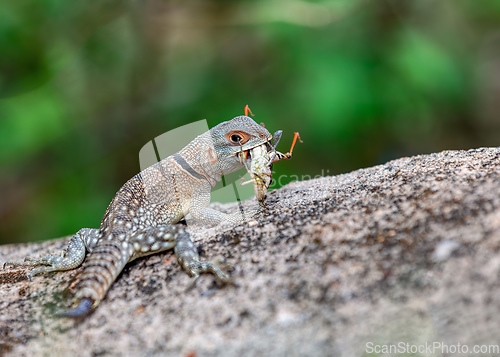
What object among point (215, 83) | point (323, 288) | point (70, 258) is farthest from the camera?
point (215, 83)

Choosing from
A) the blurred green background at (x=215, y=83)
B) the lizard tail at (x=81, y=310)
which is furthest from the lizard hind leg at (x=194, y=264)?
the blurred green background at (x=215, y=83)

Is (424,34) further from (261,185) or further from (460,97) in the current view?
(261,185)

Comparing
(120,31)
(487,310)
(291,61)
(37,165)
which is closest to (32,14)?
(120,31)

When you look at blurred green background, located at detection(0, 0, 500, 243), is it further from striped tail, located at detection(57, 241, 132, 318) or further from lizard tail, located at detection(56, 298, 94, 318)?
lizard tail, located at detection(56, 298, 94, 318)

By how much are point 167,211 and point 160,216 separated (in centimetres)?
9

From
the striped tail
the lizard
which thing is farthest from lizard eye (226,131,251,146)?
the striped tail

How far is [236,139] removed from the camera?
4.47m

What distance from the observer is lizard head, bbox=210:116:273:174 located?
4402 millimetres

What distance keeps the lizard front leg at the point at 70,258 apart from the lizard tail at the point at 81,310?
2.31 feet

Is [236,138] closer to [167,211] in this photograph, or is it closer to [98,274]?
[167,211]

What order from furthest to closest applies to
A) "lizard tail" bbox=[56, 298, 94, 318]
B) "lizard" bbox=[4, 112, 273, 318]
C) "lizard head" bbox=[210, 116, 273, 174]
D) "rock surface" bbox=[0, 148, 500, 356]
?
"lizard head" bbox=[210, 116, 273, 174] < "lizard" bbox=[4, 112, 273, 318] < "lizard tail" bbox=[56, 298, 94, 318] < "rock surface" bbox=[0, 148, 500, 356]

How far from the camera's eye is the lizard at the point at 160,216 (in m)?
3.31

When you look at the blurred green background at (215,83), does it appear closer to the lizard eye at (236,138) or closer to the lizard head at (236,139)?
the lizard head at (236,139)

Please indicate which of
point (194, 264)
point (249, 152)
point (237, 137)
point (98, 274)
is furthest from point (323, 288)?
point (237, 137)
